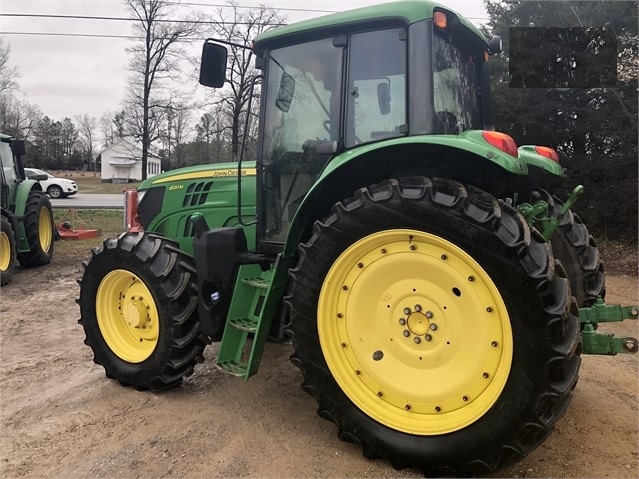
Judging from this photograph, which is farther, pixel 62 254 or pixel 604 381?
pixel 62 254

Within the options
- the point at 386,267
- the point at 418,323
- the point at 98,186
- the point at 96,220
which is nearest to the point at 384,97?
the point at 386,267

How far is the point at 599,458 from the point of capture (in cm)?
271

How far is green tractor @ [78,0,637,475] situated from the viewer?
2.30 m

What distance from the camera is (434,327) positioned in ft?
8.27

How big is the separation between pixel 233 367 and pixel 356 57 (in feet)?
6.60

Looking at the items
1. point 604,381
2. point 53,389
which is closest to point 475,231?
point 604,381

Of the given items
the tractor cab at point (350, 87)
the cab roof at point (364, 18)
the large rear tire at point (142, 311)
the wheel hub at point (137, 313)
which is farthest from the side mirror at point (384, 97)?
the wheel hub at point (137, 313)

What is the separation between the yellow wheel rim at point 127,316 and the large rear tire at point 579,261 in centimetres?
293

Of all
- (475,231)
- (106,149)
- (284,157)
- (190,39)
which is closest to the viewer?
(475,231)

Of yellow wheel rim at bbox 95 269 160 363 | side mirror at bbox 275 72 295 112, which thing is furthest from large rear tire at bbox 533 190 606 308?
yellow wheel rim at bbox 95 269 160 363

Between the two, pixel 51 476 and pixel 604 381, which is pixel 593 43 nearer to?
pixel 604 381

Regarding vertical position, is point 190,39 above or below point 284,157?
above

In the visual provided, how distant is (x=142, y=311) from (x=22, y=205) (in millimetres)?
6768

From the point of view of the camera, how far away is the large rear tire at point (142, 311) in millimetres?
3504
